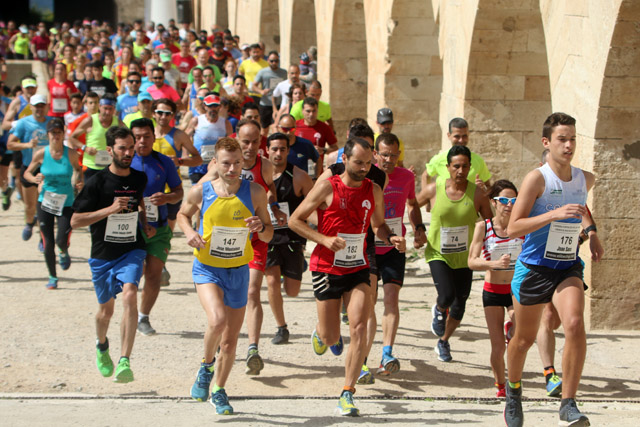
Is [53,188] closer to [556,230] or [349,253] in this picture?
[349,253]

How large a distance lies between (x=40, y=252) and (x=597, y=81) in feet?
22.5

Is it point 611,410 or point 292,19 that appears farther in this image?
point 292,19

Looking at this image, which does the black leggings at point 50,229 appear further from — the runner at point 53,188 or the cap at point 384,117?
the cap at point 384,117

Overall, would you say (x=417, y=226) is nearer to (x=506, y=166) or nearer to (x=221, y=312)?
(x=221, y=312)

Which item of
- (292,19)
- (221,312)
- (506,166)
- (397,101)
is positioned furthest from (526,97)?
(292,19)

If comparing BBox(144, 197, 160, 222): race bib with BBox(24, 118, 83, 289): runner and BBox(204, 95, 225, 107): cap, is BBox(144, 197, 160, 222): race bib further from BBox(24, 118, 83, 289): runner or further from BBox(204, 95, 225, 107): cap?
BBox(204, 95, 225, 107): cap

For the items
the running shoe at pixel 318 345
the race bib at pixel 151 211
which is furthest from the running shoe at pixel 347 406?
the race bib at pixel 151 211

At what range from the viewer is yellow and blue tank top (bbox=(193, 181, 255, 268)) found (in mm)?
5895

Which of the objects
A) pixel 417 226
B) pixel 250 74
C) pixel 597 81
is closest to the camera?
pixel 417 226

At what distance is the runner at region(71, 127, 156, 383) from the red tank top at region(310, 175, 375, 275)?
141 cm

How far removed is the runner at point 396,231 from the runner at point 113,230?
1763mm

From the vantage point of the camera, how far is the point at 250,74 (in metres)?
17.0

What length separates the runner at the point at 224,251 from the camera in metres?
5.86

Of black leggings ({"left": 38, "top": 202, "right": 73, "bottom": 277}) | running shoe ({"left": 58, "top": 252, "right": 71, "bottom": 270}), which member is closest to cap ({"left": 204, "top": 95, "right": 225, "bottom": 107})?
black leggings ({"left": 38, "top": 202, "right": 73, "bottom": 277})
